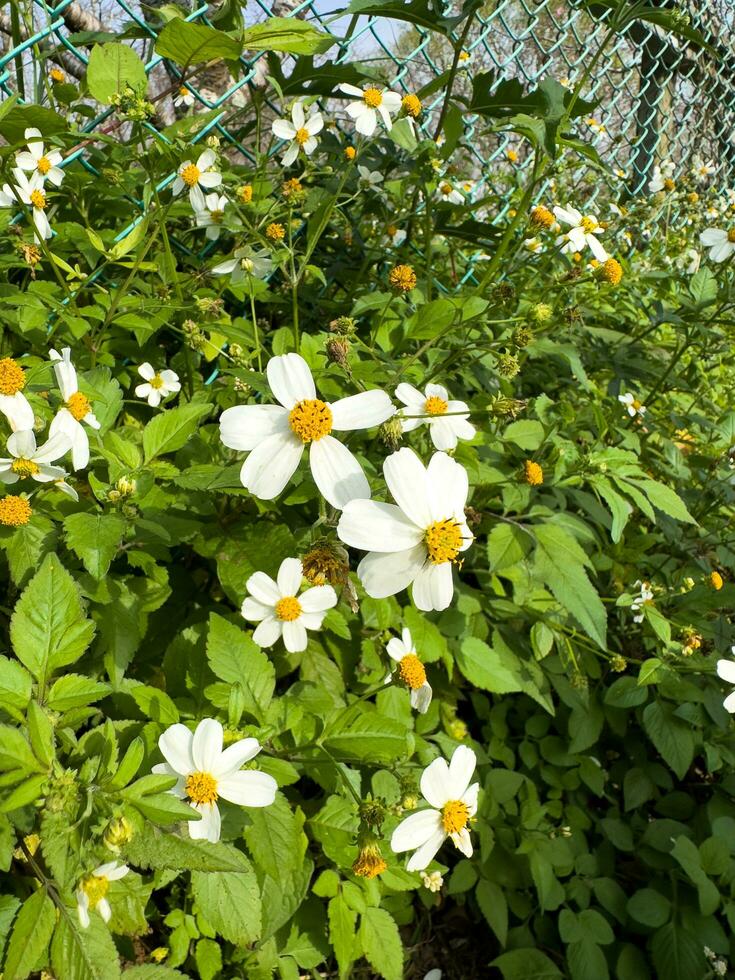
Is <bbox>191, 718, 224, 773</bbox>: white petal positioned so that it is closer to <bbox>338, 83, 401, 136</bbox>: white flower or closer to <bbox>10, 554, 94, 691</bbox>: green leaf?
<bbox>10, 554, 94, 691</bbox>: green leaf

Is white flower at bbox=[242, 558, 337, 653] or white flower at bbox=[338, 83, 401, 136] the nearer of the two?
white flower at bbox=[242, 558, 337, 653]

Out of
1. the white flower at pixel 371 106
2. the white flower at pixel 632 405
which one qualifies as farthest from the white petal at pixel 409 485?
the white flower at pixel 632 405

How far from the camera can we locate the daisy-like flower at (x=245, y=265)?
1.54 metres

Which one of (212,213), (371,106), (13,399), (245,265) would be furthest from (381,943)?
(371,106)

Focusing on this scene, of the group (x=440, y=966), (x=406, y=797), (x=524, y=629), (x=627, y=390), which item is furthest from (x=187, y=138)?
(x=440, y=966)

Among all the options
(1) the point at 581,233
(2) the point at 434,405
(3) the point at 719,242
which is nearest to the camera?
(2) the point at 434,405

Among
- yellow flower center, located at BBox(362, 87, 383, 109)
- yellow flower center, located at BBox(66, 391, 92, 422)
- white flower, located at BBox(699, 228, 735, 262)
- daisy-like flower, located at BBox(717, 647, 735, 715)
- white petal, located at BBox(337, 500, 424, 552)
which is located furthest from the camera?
white flower, located at BBox(699, 228, 735, 262)

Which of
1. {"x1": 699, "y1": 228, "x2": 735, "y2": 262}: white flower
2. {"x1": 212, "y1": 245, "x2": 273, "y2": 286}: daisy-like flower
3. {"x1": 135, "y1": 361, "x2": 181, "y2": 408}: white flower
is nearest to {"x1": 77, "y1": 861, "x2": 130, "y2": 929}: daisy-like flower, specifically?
{"x1": 135, "y1": 361, "x2": 181, "y2": 408}: white flower

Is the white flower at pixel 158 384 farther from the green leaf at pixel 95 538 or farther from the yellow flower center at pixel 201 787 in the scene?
the yellow flower center at pixel 201 787

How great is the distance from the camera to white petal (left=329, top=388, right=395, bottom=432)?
946 mm

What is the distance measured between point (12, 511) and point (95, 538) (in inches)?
5.9

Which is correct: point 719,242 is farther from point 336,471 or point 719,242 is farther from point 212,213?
point 336,471

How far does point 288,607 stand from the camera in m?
1.31

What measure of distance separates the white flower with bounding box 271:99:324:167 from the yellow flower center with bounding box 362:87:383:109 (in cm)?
14
